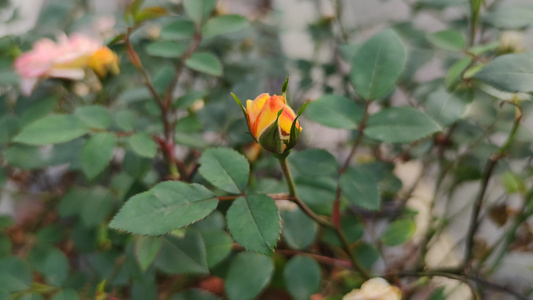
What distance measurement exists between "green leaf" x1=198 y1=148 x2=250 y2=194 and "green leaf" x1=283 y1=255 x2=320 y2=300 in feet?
0.46

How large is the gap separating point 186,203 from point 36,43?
421 millimetres

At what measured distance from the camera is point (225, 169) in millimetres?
300

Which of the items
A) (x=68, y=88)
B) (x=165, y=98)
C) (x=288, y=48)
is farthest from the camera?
(x=288, y=48)

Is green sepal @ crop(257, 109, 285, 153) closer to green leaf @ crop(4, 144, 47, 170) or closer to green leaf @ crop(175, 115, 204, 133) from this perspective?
green leaf @ crop(175, 115, 204, 133)

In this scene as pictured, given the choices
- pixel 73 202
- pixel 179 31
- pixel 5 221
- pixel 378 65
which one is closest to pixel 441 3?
pixel 378 65

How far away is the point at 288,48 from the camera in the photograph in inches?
41.9

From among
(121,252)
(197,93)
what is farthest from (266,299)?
(197,93)

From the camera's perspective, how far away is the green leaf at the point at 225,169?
0.95 feet

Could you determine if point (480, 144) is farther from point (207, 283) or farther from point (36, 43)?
point (36, 43)

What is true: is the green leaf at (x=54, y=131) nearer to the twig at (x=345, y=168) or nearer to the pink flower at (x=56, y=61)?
the pink flower at (x=56, y=61)

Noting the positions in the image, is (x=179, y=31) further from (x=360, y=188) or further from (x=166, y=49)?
(x=360, y=188)

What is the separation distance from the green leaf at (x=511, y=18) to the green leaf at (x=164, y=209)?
34 centimetres

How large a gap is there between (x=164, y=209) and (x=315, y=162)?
5.8 inches

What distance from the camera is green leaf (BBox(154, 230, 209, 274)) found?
1.21ft
